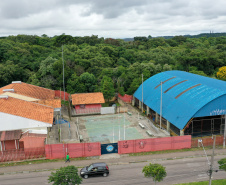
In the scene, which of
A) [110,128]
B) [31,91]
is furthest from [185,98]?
[31,91]

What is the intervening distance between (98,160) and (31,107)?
14.8 meters

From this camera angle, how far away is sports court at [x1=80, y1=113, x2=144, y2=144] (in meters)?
35.4

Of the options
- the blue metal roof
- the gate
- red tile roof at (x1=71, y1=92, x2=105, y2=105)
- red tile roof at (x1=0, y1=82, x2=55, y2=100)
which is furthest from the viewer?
red tile roof at (x1=71, y1=92, x2=105, y2=105)

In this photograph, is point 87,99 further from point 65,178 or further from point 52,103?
point 65,178

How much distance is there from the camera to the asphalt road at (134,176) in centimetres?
2288

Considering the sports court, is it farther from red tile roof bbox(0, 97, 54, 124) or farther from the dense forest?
the dense forest

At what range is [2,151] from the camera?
28688mm

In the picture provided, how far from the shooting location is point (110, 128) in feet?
130

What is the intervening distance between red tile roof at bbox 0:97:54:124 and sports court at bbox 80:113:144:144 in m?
7.63

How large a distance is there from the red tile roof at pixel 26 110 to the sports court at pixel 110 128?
7626 millimetres

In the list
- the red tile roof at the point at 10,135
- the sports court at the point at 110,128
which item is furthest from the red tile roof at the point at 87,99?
the red tile roof at the point at 10,135

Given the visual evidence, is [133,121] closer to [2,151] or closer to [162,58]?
[2,151]

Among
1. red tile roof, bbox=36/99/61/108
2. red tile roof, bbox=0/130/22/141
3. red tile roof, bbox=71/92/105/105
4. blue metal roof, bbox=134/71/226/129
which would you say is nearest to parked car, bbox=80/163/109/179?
red tile roof, bbox=0/130/22/141

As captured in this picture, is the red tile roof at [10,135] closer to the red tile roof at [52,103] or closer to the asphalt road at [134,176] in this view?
the asphalt road at [134,176]
